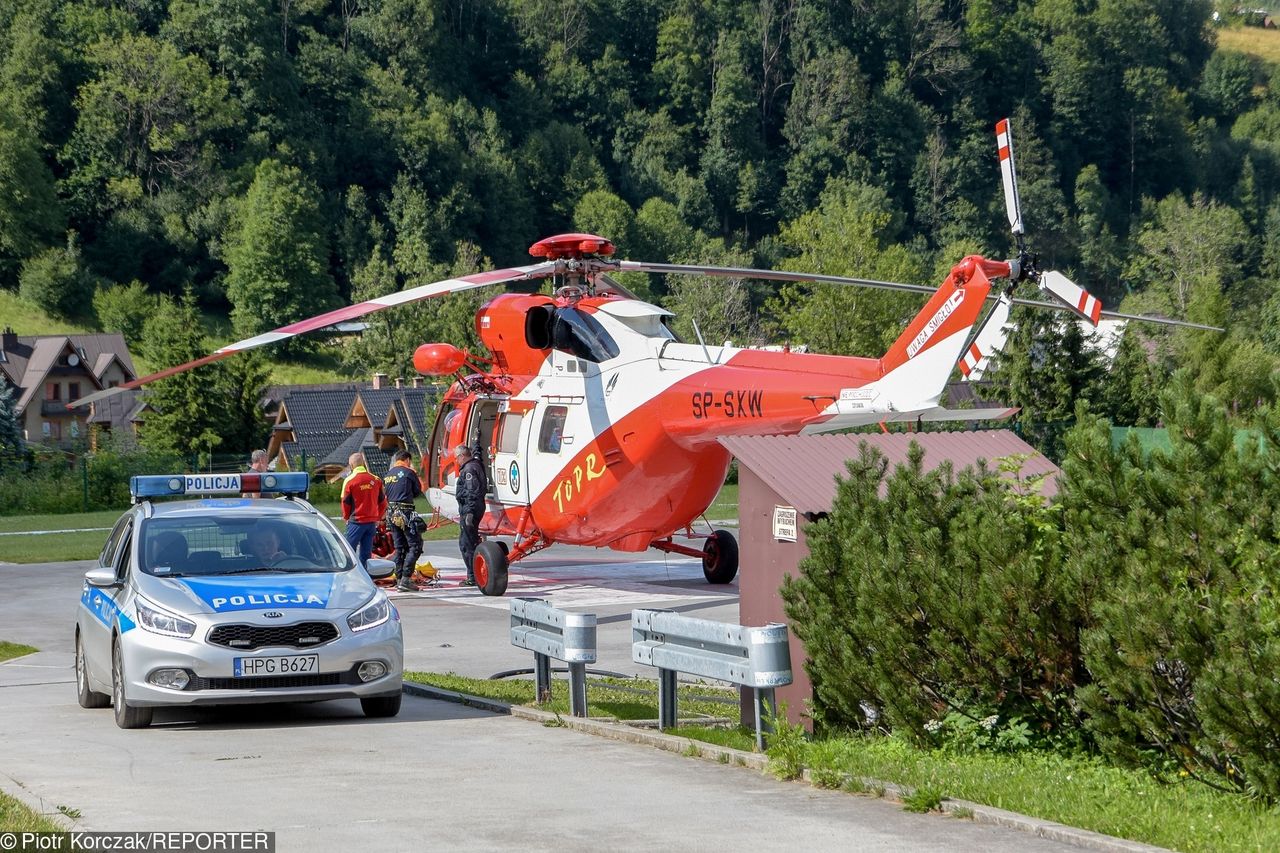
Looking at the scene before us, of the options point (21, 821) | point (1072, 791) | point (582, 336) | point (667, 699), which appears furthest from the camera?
point (582, 336)

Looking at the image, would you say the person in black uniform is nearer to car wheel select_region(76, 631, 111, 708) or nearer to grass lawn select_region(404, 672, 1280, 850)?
car wheel select_region(76, 631, 111, 708)

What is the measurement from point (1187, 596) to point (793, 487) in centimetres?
335

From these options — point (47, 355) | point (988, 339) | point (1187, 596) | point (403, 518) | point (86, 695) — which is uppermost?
point (47, 355)

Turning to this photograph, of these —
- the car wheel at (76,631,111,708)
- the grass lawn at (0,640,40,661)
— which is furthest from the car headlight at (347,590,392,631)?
the grass lawn at (0,640,40,661)

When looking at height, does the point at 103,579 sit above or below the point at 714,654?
above

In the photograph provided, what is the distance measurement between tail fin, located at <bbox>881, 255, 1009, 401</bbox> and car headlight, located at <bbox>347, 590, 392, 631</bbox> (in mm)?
6417

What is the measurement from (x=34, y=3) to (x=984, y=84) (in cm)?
9850

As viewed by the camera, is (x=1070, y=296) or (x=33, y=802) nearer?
(x=33, y=802)

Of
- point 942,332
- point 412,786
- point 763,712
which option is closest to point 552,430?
point 942,332

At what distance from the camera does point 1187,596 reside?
26.1 ft

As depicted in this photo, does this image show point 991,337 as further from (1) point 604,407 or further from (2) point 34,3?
(2) point 34,3

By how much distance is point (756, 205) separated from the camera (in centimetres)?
16500

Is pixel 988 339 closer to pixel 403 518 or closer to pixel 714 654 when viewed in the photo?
pixel 714 654

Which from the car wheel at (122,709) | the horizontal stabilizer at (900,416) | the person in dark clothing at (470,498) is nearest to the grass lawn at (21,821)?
the car wheel at (122,709)
